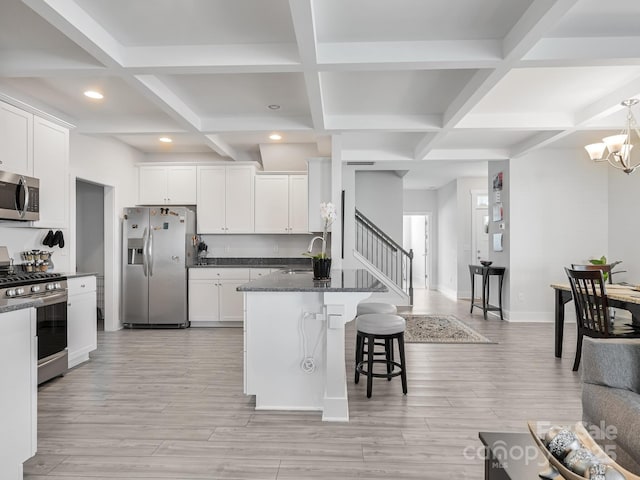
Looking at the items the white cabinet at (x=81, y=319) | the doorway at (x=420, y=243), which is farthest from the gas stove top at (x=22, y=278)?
the doorway at (x=420, y=243)

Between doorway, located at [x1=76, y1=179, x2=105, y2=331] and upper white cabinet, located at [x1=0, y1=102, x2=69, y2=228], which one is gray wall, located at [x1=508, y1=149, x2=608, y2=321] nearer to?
upper white cabinet, located at [x1=0, y1=102, x2=69, y2=228]

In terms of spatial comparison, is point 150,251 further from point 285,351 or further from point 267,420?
point 267,420

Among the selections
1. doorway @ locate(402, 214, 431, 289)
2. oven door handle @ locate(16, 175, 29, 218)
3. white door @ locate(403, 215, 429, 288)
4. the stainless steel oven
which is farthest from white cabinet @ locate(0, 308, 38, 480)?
white door @ locate(403, 215, 429, 288)

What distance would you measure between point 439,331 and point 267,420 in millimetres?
3300

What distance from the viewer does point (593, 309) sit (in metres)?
3.49

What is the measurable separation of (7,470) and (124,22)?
271cm

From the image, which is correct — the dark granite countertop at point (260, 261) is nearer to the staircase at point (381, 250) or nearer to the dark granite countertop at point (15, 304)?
the staircase at point (381, 250)

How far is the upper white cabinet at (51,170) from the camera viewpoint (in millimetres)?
3766

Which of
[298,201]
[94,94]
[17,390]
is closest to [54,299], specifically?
[17,390]

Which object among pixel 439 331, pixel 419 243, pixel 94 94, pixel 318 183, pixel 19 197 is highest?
pixel 94 94

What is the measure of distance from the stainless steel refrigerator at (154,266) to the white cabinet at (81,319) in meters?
1.40

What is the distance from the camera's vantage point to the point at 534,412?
2.80 metres

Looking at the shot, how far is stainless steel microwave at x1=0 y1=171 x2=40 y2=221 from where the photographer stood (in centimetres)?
331

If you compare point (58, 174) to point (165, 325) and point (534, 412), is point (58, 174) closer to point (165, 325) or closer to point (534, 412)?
point (165, 325)
